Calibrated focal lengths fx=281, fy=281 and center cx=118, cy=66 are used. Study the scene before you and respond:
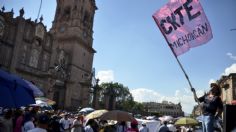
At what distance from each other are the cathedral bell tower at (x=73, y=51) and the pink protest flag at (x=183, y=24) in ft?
124

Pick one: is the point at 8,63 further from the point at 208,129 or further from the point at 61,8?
the point at 208,129

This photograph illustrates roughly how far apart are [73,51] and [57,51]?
162 inches

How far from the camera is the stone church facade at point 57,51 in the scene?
3438 cm

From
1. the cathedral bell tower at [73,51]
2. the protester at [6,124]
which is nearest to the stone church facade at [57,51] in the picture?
the cathedral bell tower at [73,51]

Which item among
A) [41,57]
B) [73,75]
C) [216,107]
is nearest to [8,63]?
[41,57]

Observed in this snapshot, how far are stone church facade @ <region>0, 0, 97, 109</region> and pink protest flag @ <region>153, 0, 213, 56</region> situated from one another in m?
28.4

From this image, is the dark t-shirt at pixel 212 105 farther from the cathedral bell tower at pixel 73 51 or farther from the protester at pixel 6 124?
the cathedral bell tower at pixel 73 51

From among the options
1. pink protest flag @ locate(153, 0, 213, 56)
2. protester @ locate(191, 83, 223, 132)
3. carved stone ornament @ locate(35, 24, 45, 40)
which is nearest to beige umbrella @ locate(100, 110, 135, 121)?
pink protest flag @ locate(153, 0, 213, 56)

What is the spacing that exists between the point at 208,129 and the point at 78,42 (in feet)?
150

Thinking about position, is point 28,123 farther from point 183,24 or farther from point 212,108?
point 212,108

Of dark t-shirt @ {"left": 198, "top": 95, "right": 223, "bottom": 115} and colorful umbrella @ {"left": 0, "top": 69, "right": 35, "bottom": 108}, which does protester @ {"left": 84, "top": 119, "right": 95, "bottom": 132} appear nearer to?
colorful umbrella @ {"left": 0, "top": 69, "right": 35, "bottom": 108}

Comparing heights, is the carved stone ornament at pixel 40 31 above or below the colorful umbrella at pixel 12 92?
above

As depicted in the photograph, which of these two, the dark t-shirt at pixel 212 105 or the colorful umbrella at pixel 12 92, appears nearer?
the dark t-shirt at pixel 212 105

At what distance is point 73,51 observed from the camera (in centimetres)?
4931
